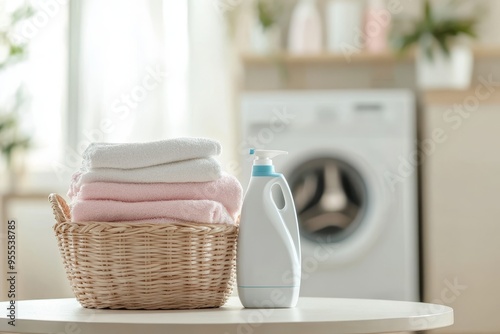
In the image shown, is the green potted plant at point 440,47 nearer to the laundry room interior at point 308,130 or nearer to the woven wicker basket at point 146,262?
the laundry room interior at point 308,130

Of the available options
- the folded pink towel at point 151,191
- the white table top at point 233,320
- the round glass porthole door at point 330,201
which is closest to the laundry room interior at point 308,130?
the round glass porthole door at point 330,201

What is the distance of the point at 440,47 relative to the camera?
375 cm

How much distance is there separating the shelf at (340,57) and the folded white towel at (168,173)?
8.69ft

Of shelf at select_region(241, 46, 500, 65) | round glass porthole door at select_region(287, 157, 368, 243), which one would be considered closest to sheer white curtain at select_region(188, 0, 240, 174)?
shelf at select_region(241, 46, 500, 65)

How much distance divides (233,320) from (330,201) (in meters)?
2.43

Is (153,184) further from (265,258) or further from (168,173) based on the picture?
(265,258)

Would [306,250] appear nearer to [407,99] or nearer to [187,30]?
[407,99]

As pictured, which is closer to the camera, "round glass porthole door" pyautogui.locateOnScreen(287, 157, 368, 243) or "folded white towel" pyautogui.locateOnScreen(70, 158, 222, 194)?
"folded white towel" pyautogui.locateOnScreen(70, 158, 222, 194)

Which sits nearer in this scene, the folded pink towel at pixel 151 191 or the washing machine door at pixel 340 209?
the folded pink towel at pixel 151 191

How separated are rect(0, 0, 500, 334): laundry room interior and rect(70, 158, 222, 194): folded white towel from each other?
2.05m

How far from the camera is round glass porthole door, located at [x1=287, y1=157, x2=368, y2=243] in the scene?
3.50m

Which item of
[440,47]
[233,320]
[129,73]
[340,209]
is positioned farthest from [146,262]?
[440,47]

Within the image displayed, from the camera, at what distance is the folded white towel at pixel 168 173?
1.28m

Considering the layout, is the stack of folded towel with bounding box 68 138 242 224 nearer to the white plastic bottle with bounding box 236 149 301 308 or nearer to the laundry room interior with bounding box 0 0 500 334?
the white plastic bottle with bounding box 236 149 301 308
